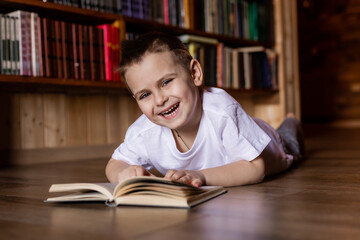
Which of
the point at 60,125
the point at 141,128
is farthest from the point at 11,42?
the point at 141,128

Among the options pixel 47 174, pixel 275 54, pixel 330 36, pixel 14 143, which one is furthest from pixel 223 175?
pixel 330 36

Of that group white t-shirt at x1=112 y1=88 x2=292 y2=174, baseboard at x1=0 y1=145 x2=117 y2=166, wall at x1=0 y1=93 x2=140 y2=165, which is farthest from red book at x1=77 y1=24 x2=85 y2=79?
white t-shirt at x1=112 y1=88 x2=292 y2=174

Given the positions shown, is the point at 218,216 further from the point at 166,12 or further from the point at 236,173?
the point at 166,12

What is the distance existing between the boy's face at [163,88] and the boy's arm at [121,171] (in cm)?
15

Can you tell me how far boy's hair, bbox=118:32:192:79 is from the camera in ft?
3.69

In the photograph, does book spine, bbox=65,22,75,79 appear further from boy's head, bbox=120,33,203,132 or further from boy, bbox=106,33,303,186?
boy's head, bbox=120,33,203,132

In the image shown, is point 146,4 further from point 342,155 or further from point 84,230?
point 84,230

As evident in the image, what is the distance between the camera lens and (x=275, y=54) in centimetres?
318

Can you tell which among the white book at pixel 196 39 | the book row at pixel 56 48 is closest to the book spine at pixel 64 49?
the book row at pixel 56 48

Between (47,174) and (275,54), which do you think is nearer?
(47,174)

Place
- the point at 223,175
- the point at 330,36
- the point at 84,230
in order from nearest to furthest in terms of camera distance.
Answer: the point at 84,230, the point at 223,175, the point at 330,36

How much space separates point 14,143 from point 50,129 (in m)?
0.22

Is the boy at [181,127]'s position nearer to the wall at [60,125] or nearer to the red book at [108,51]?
the red book at [108,51]

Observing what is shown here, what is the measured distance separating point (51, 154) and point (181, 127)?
49.5 inches
